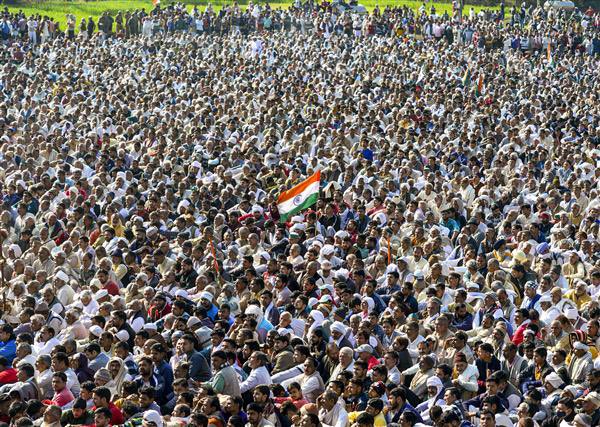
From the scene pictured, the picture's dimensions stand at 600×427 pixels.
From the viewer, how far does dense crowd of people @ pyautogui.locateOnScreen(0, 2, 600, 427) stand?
35.8ft

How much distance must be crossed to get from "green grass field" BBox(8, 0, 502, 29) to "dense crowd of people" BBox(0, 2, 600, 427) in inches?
715

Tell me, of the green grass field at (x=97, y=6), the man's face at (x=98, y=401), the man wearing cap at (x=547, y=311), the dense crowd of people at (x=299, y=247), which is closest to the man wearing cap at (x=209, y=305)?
the dense crowd of people at (x=299, y=247)

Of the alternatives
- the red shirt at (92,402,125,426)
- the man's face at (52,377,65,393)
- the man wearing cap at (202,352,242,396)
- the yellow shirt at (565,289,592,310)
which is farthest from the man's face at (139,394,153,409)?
the yellow shirt at (565,289,592,310)

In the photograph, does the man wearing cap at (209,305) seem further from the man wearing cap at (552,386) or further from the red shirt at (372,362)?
the man wearing cap at (552,386)

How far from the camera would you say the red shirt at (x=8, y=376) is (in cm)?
1125

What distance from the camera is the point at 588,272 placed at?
1541 cm

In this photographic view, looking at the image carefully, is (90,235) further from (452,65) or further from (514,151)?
(452,65)

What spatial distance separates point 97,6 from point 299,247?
42752 mm

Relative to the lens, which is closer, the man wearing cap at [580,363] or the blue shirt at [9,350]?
the man wearing cap at [580,363]

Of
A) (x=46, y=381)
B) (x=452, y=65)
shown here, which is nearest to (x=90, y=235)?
(x=46, y=381)

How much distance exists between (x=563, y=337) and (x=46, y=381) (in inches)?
208

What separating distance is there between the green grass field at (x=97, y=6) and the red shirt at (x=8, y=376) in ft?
134

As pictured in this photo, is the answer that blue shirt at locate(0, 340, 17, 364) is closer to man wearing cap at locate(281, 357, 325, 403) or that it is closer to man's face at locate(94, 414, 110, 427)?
man's face at locate(94, 414, 110, 427)

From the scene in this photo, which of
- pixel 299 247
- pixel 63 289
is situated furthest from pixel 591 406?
pixel 63 289
